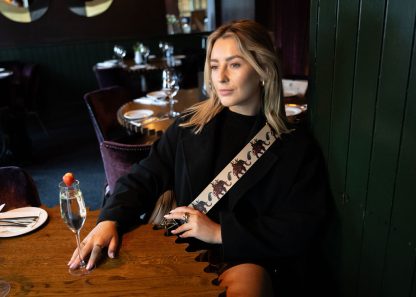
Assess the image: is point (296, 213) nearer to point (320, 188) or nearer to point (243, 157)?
point (320, 188)

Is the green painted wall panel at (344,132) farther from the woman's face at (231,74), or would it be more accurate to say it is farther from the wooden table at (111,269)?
the wooden table at (111,269)

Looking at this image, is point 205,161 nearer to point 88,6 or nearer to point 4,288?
point 4,288

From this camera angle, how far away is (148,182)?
1.64 metres

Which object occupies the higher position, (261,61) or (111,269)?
(261,61)

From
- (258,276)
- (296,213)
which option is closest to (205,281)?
(258,276)

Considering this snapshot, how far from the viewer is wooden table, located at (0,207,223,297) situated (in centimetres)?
102

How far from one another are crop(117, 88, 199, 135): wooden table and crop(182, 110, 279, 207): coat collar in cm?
89

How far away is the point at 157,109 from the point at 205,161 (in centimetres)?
147

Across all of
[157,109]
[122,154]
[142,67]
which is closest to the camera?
[122,154]

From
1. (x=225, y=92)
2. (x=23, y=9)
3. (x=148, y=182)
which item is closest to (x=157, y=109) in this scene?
(x=148, y=182)

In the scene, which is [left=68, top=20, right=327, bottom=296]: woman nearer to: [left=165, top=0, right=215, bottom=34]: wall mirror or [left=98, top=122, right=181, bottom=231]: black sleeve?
[left=98, top=122, right=181, bottom=231]: black sleeve

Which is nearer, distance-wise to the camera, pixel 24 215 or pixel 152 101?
pixel 24 215

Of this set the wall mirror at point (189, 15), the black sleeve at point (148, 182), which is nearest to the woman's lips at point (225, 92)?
the black sleeve at point (148, 182)

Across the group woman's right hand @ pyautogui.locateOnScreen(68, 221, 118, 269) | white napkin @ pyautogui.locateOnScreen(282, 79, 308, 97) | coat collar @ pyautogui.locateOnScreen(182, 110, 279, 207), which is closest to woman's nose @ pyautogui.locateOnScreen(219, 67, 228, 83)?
coat collar @ pyautogui.locateOnScreen(182, 110, 279, 207)
